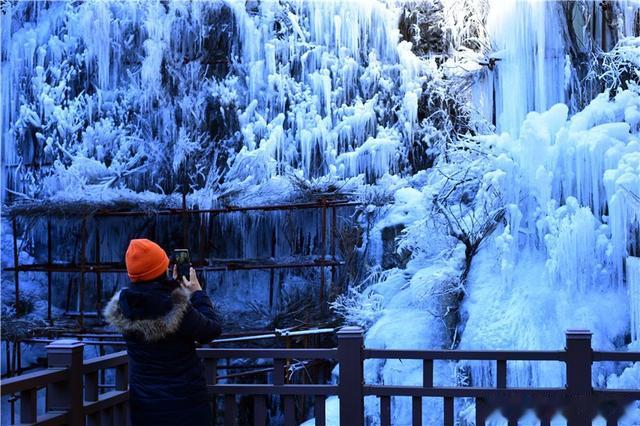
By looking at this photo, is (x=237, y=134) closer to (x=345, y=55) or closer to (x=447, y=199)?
(x=345, y=55)

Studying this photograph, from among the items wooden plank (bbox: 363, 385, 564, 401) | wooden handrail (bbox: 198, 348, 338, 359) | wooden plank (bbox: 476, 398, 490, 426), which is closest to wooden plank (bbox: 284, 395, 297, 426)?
wooden handrail (bbox: 198, 348, 338, 359)

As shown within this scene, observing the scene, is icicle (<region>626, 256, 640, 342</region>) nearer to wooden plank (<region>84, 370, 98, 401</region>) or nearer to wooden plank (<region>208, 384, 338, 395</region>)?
wooden plank (<region>208, 384, 338, 395</region>)

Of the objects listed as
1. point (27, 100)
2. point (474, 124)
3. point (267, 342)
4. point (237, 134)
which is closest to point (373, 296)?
point (267, 342)

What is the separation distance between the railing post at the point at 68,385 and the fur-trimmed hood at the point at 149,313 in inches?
20.2

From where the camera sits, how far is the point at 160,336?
11.5ft

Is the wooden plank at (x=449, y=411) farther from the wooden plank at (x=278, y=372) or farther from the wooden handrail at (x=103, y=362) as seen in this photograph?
the wooden handrail at (x=103, y=362)

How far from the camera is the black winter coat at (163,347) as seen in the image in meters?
3.50

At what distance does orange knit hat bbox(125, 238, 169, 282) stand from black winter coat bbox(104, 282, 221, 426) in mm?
55

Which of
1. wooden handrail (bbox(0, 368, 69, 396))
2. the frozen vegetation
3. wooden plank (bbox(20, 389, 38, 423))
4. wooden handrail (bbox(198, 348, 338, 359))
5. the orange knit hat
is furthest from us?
the frozen vegetation

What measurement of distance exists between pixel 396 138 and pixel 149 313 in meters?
9.24

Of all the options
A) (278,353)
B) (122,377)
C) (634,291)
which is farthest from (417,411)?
(634,291)

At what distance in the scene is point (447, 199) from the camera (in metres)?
10.2

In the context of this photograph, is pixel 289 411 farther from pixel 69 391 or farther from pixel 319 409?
pixel 69 391

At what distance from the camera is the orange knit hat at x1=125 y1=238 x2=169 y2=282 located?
3.51 meters
